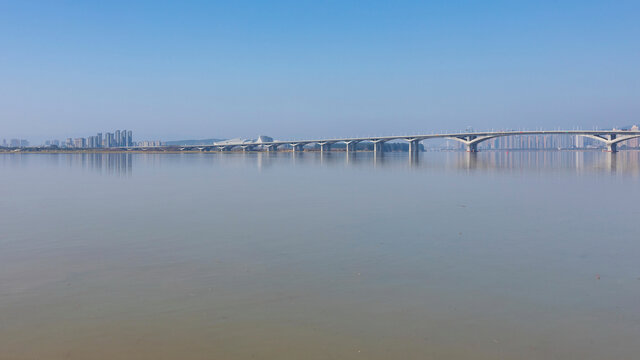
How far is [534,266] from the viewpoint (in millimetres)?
8039

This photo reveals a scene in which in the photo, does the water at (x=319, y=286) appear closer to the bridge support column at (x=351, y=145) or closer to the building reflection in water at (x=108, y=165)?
the building reflection in water at (x=108, y=165)

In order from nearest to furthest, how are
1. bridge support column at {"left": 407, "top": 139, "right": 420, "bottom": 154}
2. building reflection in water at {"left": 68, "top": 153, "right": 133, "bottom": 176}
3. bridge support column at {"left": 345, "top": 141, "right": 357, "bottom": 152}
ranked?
building reflection in water at {"left": 68, "top": 153, "right": 133, "bottom": 176}
bridge support column at {"left": 407, "top": 139, "right": 420, "bottom": 154}
bridge support column at {"left": 345, "top": 141, "right": 357, "bottom": 152}

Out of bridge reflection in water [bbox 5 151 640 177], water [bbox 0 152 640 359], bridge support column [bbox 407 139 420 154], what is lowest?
water [bbox 0 152 640 359]

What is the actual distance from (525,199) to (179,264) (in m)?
13.9

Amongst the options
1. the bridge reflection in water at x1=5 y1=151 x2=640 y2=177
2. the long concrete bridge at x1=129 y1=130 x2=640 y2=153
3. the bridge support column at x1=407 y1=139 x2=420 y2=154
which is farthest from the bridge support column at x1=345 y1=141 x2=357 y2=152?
the bridge reflection in water at x1=5 y1=151 x2=640 y2=177

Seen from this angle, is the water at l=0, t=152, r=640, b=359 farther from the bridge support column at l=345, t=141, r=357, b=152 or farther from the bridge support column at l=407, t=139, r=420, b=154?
the bridge support column at l=345, t=141, r=357, b=152

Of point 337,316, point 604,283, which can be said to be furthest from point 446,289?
point 604,283

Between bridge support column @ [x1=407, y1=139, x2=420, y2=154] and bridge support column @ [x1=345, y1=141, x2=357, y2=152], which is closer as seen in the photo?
bridge support column @ [x1=407, y1=139, x2=420, y2=154]

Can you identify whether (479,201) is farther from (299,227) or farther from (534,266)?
(534,266)

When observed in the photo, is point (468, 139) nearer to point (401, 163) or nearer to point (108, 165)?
point (401, 163)

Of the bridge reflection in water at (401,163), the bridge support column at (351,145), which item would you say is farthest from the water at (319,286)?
the bridge support column at (351,145)

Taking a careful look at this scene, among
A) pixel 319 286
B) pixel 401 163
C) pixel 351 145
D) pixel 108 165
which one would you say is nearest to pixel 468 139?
pixel 351 145

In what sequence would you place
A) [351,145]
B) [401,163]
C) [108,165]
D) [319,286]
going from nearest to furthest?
[319,286] < [108,165] < [401,163] < [351,145]

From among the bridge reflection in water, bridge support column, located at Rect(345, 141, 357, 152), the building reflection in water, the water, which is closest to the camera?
the water
